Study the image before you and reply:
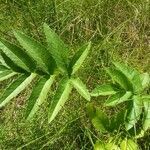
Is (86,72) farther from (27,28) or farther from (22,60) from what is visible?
(22,60)

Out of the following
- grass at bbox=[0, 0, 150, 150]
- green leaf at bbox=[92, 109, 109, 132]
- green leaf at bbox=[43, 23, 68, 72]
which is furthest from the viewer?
grass at bbox=[0, 0, 150, 150]

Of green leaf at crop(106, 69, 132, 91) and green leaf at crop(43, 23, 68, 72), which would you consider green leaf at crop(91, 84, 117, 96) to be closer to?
green leaf at crop(106, 69, 132, 91)

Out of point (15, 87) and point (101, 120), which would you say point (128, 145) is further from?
point (15, 87)

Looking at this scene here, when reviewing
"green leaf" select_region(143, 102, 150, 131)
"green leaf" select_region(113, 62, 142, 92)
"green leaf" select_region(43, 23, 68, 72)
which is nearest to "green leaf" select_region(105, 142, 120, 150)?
"green leaf" select_region(143, 102, 150, 131)

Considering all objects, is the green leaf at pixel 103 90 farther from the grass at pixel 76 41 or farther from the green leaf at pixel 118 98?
the grass at pixel 76 41

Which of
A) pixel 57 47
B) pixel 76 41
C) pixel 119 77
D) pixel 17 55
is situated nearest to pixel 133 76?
pixel 119 77
